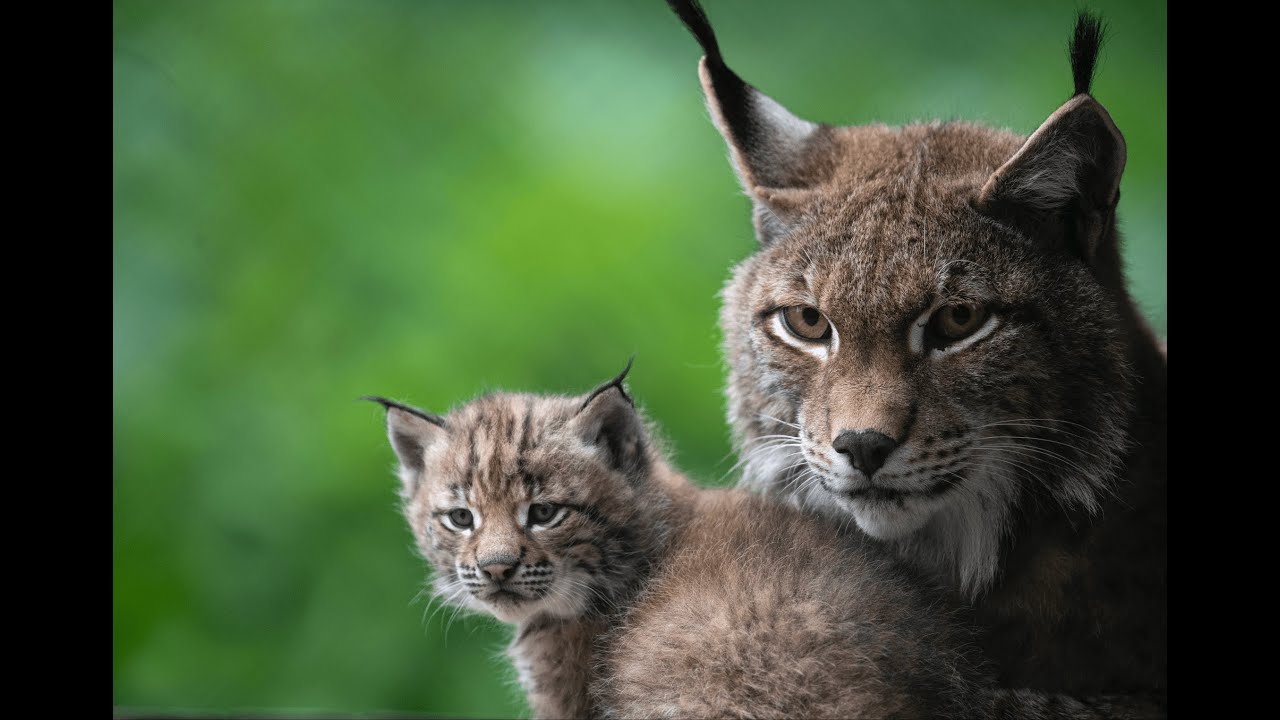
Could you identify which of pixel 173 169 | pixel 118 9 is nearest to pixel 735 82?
pixel 118 9

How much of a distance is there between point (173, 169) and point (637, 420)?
6.35ft

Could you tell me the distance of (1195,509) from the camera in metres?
2.13

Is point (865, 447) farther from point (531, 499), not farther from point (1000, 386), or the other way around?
point (531, 499)

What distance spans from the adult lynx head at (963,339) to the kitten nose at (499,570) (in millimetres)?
611

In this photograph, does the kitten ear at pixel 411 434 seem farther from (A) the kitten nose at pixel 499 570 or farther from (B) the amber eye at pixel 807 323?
(B) the amber eye at pixel 807 323

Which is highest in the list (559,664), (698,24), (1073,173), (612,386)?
(698,24)

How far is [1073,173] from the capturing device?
2.05 metres

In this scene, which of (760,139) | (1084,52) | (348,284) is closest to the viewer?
(1084,52)

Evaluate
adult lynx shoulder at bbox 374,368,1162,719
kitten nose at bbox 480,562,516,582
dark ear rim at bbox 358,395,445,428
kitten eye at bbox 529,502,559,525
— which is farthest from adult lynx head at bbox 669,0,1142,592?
dark ear rim at bbox 358,395,445,428

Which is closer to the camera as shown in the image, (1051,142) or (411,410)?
(1051,142)

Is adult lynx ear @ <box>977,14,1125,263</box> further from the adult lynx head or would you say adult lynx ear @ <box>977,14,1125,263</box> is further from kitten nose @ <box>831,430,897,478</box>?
kitten nose @ <box>831,430,897,478</box>

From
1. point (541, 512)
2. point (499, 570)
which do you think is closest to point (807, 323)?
point (541, 512)

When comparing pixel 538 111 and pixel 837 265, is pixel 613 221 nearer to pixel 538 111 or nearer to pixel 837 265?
pixel 538 111

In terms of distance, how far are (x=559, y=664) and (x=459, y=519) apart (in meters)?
0.37
